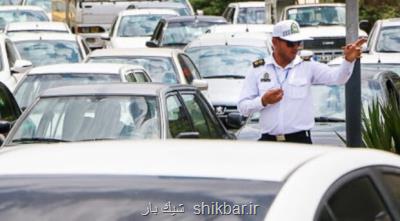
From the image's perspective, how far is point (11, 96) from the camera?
1338cm

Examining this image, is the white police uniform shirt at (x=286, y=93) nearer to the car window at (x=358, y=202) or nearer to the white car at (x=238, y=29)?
the car window at (x=358, y=202)

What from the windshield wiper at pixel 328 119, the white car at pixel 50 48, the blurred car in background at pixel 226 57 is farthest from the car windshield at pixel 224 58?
the windshield wiper at pixel 328 119

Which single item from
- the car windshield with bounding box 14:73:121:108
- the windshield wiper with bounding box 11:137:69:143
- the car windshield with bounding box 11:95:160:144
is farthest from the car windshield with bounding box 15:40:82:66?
the windshield wiper with bounding box 11:137:69:143

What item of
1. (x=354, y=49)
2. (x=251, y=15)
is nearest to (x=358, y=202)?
(x=354, y=49)

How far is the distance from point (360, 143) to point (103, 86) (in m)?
2.39

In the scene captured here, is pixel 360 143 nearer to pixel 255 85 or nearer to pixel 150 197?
pixel 255 85

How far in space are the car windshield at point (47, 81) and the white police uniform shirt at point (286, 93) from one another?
377 centimetres

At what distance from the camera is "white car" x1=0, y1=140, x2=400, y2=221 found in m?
4.34

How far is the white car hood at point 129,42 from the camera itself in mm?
27422

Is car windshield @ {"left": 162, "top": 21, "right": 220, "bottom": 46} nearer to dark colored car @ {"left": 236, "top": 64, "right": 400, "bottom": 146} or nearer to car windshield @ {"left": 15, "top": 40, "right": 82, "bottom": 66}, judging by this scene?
car windshield @ {"left": 15, "top": 40, "right": 82, "bottom": 66}

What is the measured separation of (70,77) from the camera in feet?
45.7

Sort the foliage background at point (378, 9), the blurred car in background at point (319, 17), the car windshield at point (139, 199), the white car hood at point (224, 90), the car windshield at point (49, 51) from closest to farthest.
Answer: the car windshield at point (139, 199) → the white car hood at point (224, 90) → the car windshield at point (49, 51) → the blurred car in background at point (319, 17) → the foliage background at point (378, 9)

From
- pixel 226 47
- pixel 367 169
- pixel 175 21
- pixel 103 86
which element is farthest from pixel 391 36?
pixel 367 169

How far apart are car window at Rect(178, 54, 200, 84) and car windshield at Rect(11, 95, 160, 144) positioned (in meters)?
6.70
